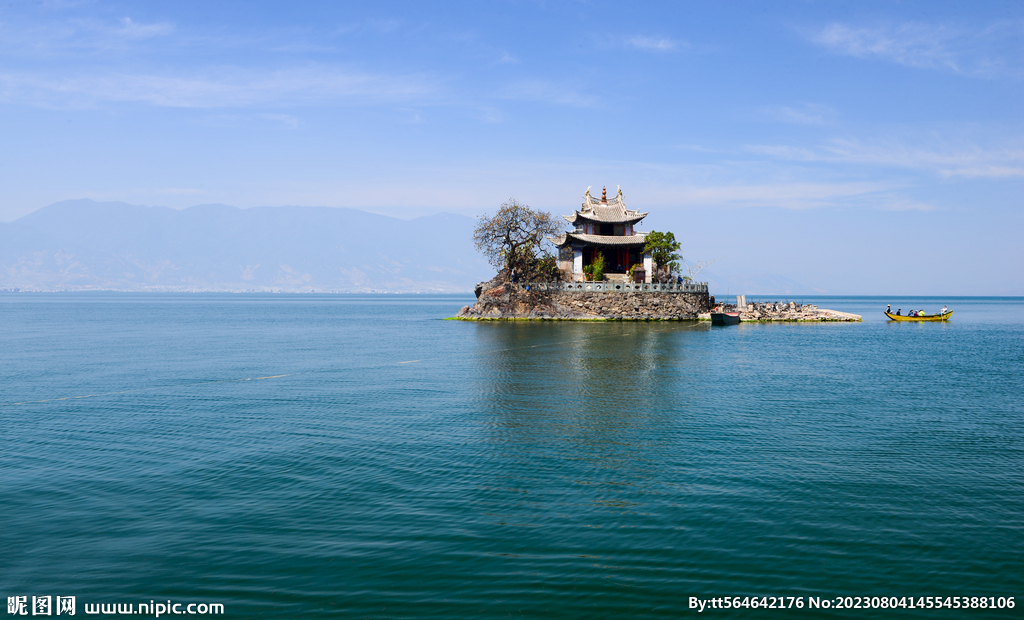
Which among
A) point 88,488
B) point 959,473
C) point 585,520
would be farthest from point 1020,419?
point 88,488

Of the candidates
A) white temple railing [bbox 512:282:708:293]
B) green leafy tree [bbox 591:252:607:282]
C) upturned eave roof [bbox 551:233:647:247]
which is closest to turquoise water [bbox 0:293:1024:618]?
white temple railing [bbox 512:282:708:293]

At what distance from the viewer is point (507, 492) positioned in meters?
14.8

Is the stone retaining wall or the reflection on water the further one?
the stone retaining wall

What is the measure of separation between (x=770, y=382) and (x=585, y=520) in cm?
2290

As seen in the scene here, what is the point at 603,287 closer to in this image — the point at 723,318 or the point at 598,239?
the point at 598,239

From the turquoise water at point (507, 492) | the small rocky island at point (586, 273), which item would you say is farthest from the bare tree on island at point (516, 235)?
the turquoise water at point (507, 492)

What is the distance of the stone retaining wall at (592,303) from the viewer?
82.6 m

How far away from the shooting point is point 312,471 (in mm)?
16453

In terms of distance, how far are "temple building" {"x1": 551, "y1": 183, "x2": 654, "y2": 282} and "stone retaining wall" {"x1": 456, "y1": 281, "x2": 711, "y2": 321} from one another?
486 centimetres

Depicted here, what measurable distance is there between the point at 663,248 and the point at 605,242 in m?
8.83

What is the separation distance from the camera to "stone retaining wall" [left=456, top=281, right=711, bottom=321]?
82625mm

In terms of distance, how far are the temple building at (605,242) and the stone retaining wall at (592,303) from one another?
4.86 metres

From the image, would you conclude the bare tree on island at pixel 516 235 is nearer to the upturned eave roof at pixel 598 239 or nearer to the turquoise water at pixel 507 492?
the upturned eave roof at pixel 598 239

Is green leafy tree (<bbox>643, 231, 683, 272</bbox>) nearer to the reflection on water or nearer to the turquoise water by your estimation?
the reflection on water
